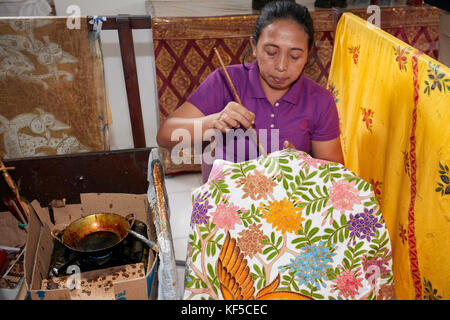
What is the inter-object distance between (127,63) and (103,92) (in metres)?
0.20

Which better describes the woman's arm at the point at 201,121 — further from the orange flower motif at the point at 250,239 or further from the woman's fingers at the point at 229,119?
the orange flower motif at the point at 250,239

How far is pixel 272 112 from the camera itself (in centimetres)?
132

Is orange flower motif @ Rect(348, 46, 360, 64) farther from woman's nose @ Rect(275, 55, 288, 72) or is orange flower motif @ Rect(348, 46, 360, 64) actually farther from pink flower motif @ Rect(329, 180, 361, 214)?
pink flower motif @ Rect(329, 180, 361, 214)

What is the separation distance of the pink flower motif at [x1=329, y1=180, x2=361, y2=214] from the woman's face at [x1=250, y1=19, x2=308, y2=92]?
469mm

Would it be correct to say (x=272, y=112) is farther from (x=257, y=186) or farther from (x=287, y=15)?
(x=257, y=186)

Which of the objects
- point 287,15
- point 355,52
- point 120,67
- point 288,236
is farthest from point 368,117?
point 120,67

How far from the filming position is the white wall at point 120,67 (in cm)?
233

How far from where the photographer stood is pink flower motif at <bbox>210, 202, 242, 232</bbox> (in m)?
0.86

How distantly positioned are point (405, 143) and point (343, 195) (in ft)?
1.37

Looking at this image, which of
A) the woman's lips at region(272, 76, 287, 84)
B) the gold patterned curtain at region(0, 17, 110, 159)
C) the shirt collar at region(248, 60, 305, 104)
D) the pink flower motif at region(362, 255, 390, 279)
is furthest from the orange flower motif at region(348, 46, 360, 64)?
the gold patterned curtain at region(0, 17, 110, 159)

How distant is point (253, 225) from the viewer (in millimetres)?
864

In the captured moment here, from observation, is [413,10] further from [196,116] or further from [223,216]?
[223,216]

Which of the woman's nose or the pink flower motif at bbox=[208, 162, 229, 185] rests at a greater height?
the woman's nose

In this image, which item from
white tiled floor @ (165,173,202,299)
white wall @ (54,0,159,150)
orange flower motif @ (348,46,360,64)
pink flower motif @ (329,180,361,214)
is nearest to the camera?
pink flower motif @ (329,180,361,214)
